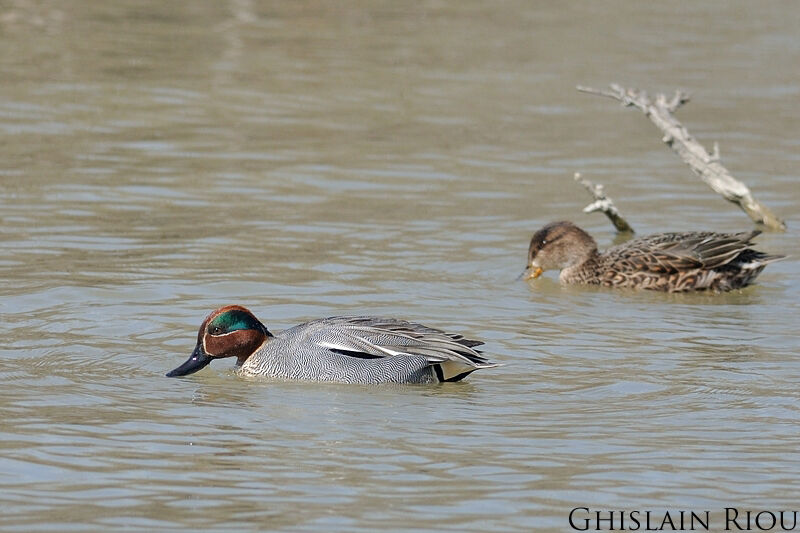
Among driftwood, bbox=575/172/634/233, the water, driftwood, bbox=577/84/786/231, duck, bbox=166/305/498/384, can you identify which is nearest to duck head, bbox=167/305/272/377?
duck, bbox=166/305/498/384

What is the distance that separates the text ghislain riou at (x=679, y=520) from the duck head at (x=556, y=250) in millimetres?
5970

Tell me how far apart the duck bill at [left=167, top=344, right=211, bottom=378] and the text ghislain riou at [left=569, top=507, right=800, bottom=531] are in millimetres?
3108

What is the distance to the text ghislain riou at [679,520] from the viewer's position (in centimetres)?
665

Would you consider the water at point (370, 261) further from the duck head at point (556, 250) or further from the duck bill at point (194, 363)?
the duck head at point (556, 250)

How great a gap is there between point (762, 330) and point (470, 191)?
18.1 feet

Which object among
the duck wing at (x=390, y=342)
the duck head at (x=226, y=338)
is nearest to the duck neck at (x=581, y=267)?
the duck wing at (x=390, y=342)

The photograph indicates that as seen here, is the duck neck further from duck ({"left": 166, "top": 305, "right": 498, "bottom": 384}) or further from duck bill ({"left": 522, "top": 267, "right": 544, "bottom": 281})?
duck ({"left": 166, "top": 305, "right": 498, "bottom": 384})

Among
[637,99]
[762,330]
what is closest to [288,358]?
[762,330]

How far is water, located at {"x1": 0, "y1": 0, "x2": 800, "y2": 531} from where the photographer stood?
7238mm

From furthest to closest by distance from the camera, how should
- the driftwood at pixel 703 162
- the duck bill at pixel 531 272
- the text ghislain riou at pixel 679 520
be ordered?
1. the driftwood at pixel 703 162
2. the duck bill at pixel 531 272
3. the text ghislain riou at pixel 679 520

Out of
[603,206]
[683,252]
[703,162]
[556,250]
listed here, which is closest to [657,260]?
[683,252]

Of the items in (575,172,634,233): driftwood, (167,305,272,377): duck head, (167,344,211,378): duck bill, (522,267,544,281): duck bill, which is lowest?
(167,344,211,378): duck bill

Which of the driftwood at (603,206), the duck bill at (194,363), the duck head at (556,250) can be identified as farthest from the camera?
the driftwood at (603,206)

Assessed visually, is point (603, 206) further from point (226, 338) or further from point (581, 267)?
point (226, 338)
